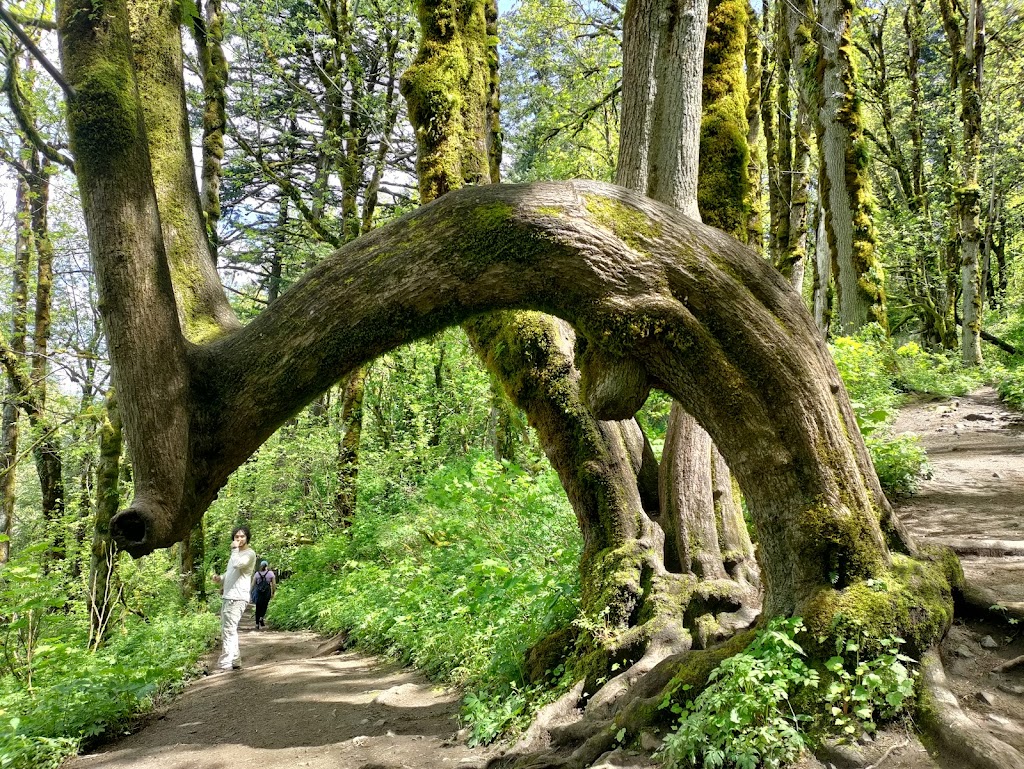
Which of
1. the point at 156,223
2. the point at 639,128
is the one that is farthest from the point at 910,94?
the point at 156,223

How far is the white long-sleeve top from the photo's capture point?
8.93 metres

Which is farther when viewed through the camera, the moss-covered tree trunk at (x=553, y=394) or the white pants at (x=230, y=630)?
the white pants at (x=230, y=630)

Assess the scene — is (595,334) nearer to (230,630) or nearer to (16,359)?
(230,630)

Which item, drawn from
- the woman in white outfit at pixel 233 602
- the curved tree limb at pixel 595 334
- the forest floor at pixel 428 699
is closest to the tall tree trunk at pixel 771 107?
the forest floor at pixel 428 699

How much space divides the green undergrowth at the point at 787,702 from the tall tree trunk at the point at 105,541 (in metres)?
8.18

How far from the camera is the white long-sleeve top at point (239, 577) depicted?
893 cm

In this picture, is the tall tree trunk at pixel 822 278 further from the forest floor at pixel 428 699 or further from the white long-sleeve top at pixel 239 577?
the white long-sleeve top at pixel 239 577

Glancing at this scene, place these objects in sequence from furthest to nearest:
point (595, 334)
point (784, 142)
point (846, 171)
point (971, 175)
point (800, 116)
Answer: point (784, 142), point (971, 175), point (800, 116), point (846, 171), point (595, 334)

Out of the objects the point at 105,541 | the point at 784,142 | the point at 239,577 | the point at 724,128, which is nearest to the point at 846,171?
the point at 784,142

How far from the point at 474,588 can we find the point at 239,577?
15.4 ft

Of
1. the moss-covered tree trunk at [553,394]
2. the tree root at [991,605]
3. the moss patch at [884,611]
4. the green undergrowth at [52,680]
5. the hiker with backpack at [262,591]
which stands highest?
the moss-covered tree trunk at [553,394]

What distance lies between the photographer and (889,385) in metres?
10.5

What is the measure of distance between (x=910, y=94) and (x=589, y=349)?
69.5 feet

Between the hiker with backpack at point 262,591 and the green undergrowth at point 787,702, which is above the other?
the green undergrowth at point 787,702
